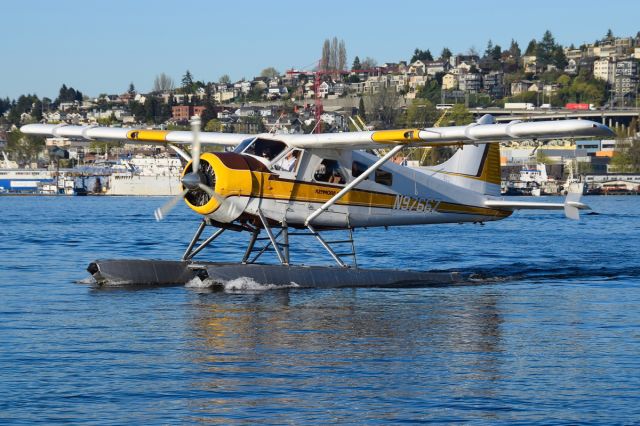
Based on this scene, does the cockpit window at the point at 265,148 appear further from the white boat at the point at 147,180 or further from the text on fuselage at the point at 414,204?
the white boat at the point at 147,180

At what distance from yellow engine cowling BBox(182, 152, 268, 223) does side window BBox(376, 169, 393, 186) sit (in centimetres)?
272

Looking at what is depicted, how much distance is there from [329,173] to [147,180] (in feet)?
317

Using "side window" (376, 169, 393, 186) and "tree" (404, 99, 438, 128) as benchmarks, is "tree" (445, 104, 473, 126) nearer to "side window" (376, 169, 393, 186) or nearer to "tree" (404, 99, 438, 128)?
"tree" (404, 99, 438, 128)

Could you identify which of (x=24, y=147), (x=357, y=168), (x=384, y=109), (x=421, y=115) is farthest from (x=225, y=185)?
(x=384, y=109)

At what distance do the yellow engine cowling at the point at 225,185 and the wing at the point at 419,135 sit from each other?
105 centimetres

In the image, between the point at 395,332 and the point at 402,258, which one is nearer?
the point at 395,332

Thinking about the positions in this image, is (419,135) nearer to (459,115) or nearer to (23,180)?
(23,180)

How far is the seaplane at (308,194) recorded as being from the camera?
17828 millimetres

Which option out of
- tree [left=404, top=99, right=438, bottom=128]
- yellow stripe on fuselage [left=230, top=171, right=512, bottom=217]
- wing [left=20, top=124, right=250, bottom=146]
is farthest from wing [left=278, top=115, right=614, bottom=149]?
tree [left=404, top=99, right=438, bottom=128]

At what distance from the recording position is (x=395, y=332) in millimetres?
14367

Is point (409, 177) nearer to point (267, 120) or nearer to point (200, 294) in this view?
point (200, 294)

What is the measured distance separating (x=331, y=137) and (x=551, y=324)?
5283 millimetres

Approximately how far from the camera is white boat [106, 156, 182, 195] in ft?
374

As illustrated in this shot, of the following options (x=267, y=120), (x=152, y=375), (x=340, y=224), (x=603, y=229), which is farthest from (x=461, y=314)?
(x=267, y=120)
